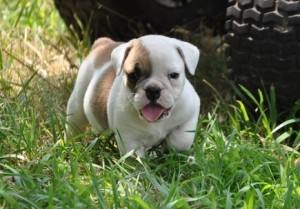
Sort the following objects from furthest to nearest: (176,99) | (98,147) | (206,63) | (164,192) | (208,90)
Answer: (206,63) → (208,90) → (98,147) → (176,99) → (164,192)

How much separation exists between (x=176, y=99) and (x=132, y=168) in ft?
1.08

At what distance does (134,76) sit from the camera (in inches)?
133

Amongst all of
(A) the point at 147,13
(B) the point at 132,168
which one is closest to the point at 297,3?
(B) the point at 132,168

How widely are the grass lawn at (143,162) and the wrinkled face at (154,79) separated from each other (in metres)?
0.22

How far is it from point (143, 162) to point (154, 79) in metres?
0.36

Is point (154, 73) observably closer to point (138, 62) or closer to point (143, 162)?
point (138, 62)

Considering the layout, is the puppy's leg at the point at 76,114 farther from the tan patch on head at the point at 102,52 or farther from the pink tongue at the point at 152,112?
the pink tongue at the point at 152,112

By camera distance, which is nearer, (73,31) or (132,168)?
(132,168)

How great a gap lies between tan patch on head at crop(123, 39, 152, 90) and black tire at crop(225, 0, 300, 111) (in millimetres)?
665

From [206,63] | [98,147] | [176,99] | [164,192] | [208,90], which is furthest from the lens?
[206,63]

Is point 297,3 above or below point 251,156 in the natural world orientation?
above

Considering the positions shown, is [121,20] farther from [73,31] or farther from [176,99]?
[176,99]

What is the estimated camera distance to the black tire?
12.2ft

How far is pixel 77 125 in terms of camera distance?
3965 millimetres
